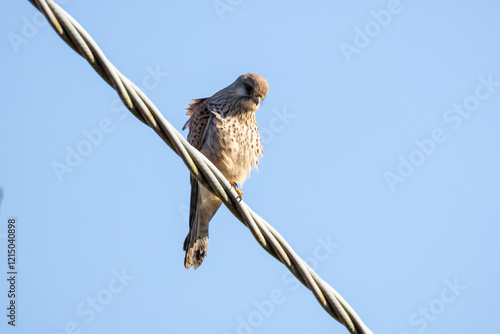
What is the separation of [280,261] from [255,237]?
0.55 ft

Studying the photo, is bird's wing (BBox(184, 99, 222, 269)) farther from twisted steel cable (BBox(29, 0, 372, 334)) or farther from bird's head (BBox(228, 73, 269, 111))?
twisted steel cable (BBox(29, 0, 372, 334))

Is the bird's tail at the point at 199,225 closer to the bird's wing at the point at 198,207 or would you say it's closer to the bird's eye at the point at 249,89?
the bird's wing at the point at 198,207

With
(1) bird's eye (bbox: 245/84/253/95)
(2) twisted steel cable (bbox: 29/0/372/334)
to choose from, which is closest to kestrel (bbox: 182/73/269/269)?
(1) bird's eye (bbox: 245/84/253/95)

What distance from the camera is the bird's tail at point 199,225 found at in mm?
5121

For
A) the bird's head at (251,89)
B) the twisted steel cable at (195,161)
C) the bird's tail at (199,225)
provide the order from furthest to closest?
the bird's head at (251,89) < the bird's tail at (199,225) < the twisted steel cable at (195,161)

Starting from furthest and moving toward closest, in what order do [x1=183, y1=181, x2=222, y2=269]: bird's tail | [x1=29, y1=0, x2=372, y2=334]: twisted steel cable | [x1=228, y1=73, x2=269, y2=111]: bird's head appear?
[x1=228, y1=73, x2=269, y2=111]: bird's head < [x1=183, y1=181, x2=222, y2=269]: bird's tail < [x1=29, y1=0, x2=372, y2=334]: twisted steel cable

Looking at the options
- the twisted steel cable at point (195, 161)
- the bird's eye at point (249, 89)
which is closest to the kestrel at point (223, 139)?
the bird's eye at point (249, 89)

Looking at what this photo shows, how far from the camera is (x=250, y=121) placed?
5508 mm

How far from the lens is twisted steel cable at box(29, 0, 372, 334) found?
8.17 feet

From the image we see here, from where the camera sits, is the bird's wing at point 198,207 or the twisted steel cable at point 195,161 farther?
the bird's wing at point 198,207

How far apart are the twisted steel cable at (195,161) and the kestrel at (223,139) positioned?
2.17 metres

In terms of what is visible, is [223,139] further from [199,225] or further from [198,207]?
[199,225]

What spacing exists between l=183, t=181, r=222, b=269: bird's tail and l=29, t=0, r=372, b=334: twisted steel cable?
2187 mm

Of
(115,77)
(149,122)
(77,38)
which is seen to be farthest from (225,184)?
(77,38)
